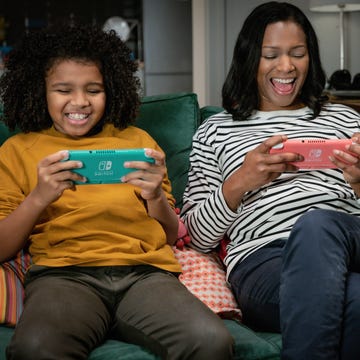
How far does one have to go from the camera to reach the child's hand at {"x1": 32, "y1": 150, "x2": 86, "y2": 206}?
4.48 feet

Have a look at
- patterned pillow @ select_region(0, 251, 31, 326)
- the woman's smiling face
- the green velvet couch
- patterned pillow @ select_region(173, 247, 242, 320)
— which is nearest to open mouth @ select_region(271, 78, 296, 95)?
the woman's smiling face

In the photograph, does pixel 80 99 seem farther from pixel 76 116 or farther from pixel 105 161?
pixel 105 161

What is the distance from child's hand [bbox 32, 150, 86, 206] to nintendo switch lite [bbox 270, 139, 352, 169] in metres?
0.45

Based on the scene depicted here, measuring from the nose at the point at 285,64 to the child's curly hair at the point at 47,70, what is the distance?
399mm

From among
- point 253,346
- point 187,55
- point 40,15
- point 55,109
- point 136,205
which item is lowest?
point 253,346

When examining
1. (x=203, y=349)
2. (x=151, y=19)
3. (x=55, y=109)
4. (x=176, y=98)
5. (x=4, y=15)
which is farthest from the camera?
(x=4, y=15)

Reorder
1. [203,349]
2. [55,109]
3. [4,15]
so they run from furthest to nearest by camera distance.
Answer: [4,15] < [55,109] < [203,349]

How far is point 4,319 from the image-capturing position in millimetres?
1463

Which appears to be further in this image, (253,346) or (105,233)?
(105,233)

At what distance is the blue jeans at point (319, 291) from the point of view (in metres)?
1.26

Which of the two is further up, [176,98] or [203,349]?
[176,98]

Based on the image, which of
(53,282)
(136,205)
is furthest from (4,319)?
(136,205)

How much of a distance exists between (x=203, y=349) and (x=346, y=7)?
243cm

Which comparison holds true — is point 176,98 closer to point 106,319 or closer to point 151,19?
point 106,319
